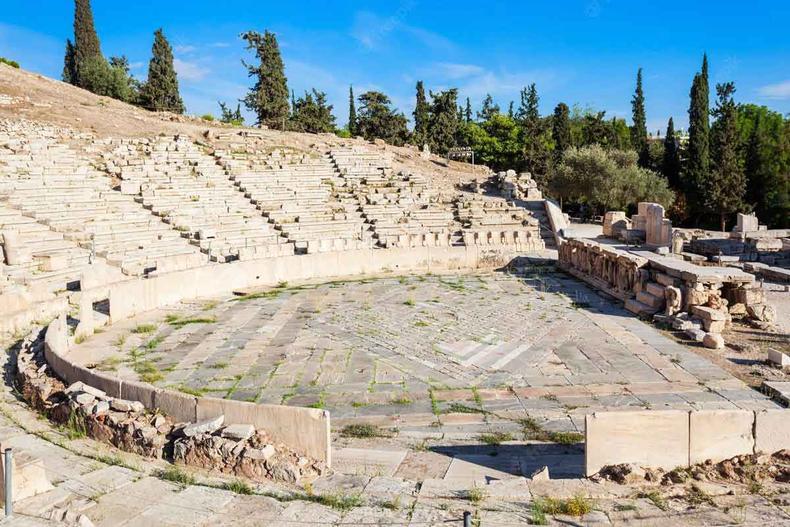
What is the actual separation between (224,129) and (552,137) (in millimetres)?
27925

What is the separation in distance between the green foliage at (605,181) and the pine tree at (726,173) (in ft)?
7.94

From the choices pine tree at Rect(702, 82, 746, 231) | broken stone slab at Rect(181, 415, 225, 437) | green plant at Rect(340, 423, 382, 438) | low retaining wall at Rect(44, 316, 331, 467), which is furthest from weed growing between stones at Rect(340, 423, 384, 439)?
pine tree at Rect(702, 82, 746, 231)

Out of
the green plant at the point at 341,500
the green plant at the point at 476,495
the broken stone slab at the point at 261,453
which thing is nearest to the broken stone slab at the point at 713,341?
the green plant at the point at 476,495

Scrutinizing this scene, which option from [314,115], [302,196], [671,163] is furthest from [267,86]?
[671,163]

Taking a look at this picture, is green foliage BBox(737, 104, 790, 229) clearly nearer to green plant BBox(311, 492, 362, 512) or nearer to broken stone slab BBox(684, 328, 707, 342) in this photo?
broken stone slab BBox(684, 328, 707, 342)

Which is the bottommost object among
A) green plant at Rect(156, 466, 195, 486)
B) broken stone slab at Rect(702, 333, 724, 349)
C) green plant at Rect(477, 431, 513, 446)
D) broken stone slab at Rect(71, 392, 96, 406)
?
green plant at Rect(477, 431, 513, 446)

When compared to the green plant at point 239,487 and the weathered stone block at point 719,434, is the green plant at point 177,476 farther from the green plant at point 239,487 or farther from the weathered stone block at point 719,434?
the weathered stone block at point 719,434

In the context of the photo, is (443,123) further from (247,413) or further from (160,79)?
(247,413)

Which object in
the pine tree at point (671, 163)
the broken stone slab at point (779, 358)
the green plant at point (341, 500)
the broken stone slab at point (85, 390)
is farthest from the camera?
the pine tree at point (671, 163)

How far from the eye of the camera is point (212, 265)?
51.6ft

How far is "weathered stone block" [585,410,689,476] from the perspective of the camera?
5.52 meters

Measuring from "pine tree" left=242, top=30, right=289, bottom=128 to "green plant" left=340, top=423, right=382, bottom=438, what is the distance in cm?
3623

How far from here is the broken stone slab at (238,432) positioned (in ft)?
19.4

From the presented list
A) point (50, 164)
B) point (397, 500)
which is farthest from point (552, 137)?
point (397, 500)
